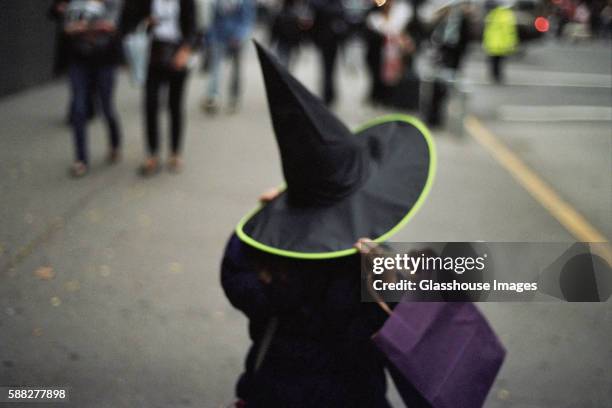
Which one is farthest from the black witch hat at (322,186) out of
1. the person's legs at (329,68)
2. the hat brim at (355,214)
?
the person's legs at (329,68)

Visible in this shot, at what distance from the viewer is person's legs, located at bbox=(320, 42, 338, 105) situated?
9773mm

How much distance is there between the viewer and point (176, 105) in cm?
599

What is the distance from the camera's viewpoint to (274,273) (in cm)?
198

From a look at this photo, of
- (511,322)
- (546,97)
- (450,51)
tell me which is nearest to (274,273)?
(511,322)

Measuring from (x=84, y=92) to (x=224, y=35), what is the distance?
12.7 ft

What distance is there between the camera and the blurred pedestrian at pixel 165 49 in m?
5.73

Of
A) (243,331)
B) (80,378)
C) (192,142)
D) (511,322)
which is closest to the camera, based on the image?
(80,378)

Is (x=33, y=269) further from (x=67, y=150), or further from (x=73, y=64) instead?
(x=67, y=150)

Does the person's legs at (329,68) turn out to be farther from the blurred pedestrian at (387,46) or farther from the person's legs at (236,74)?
the person's legs at (236,74)

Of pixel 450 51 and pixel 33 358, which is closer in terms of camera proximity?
pixel 33 358

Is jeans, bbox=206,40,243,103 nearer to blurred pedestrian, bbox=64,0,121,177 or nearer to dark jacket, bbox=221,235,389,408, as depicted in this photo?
blurred pedestrian, bbox=64,0,121,177

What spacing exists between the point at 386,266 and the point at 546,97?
10.9 m

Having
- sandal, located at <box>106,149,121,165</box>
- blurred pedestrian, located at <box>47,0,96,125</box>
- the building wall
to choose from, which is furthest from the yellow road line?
the building wall

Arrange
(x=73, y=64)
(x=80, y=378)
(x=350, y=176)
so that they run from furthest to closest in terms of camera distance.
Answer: (x=73, y=64), (x=80, y=378), (x=350, y=176)
